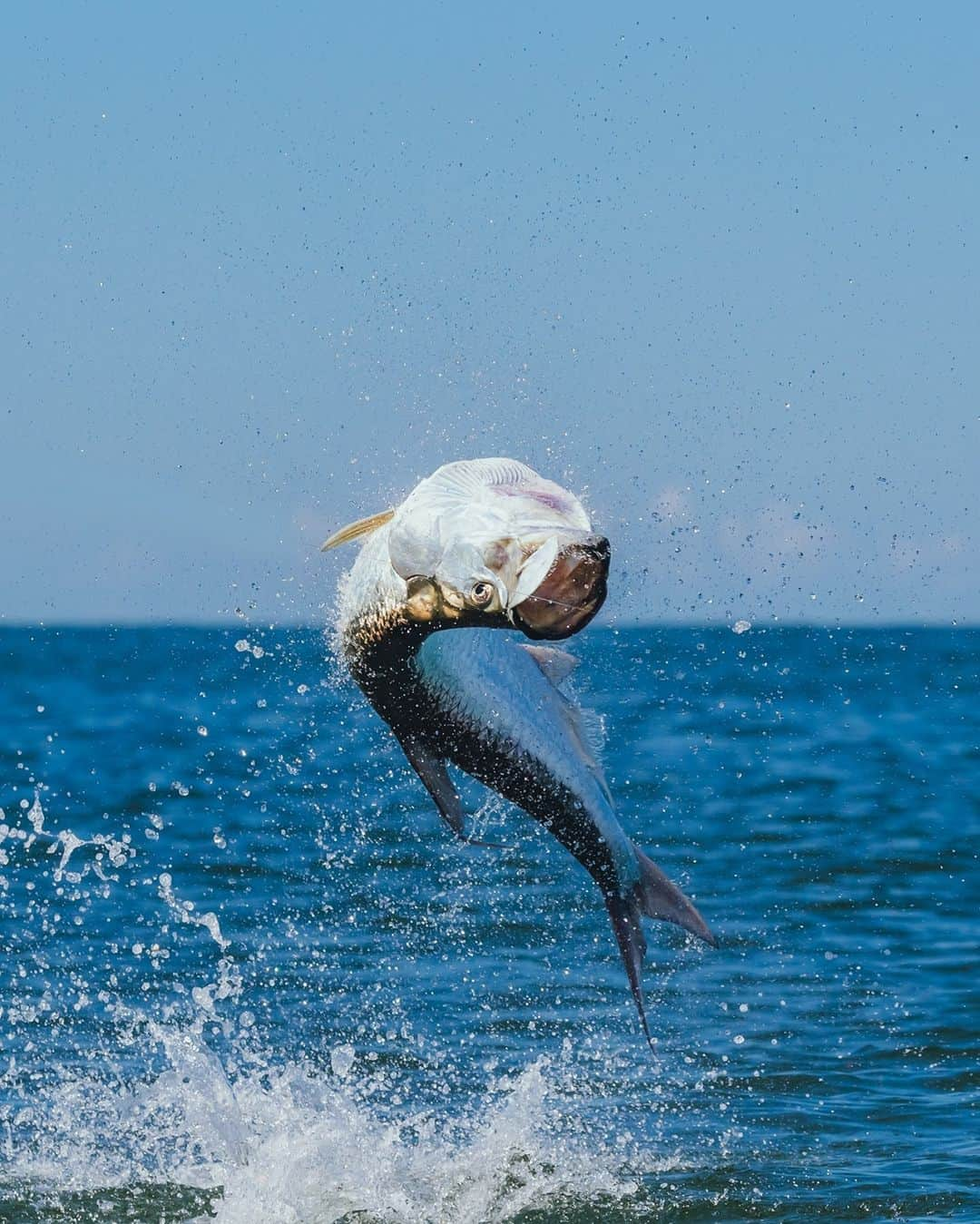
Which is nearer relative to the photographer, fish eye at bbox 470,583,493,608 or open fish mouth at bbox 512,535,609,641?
open fish mouth at bbox 512,535,609,641

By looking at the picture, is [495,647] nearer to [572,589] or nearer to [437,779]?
[437,779]

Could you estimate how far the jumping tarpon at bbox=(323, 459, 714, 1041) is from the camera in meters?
4.70

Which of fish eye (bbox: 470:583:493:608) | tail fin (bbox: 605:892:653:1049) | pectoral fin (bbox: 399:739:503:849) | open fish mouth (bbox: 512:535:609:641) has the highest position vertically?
open fish mouth (bbox: 512:535:609:641)

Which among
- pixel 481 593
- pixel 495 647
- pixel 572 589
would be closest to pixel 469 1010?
pixel 495 647

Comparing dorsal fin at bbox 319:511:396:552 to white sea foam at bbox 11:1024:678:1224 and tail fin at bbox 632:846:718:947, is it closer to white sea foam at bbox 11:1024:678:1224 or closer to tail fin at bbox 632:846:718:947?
tail fin at bbox 632:846:718:947

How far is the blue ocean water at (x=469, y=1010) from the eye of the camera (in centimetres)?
830

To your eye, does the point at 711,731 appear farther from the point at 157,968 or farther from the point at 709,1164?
the point at 709,1164

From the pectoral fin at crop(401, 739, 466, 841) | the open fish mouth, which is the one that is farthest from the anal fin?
the open fish mouth

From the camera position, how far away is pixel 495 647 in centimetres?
631

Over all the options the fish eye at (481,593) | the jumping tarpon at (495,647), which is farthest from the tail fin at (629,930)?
the fish eye at (481,593)

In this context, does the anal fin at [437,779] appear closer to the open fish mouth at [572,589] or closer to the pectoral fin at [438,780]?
the pectoral fin at [438,780]

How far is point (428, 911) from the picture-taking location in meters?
14.6

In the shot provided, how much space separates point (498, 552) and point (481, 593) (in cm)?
14

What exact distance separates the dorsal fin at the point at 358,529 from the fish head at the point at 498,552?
210mm
